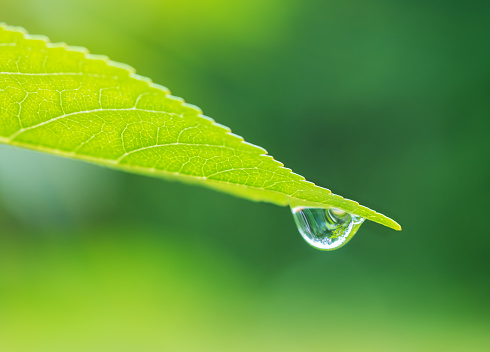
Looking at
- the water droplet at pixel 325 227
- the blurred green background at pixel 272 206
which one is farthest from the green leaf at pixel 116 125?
the blurred green background at pixel 272 206

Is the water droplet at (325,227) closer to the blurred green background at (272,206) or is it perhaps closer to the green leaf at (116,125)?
the green leaf at (116,125)

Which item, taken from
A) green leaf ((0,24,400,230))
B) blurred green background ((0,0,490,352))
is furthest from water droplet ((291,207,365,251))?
blurred green background ((0,0,490,352))

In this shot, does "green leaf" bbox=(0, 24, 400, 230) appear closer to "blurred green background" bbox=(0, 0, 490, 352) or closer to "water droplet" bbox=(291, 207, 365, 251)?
"water droplet" bbox=(291, 207, 365, 251)

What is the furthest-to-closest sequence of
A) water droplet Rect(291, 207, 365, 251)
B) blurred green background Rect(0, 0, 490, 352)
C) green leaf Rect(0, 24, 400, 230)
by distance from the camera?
blurred green background Rect(0, 0, 490, 352)
water droplet Rect(291, 207, 365, 251)
green leaf Rect(0, 24, 400, 230)

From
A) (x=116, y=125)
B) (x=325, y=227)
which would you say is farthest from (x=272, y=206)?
(x=116, y=125)

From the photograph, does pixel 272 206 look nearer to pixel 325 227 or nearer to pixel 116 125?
pixel 325 227

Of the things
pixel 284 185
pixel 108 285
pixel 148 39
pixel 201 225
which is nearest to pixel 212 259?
pixel 201 225
